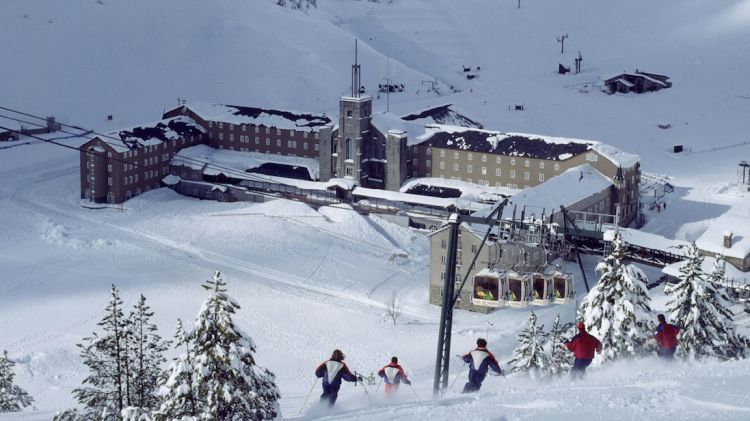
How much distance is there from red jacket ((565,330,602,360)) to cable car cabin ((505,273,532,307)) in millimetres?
24701

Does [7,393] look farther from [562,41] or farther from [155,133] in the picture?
[562,41]

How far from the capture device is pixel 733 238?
55344mm

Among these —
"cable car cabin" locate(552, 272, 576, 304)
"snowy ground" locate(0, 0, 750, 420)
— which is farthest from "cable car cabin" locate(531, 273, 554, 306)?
"snowy ground" locate(0, 0, 750, 420)

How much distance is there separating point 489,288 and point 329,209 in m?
19.7

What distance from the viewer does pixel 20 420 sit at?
29.0 metres

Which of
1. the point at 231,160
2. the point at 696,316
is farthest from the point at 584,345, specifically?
the point at 231,160

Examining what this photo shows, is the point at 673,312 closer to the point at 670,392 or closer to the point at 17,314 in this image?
the point at 670,392

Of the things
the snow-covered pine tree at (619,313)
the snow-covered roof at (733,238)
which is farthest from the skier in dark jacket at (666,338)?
the snow-covered roof at (733,238)

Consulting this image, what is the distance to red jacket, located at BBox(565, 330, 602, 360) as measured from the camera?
82.9 ft

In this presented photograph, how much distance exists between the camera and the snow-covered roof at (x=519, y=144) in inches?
2793

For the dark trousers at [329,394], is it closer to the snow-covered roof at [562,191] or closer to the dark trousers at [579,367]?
the dark trousers at [579,367]

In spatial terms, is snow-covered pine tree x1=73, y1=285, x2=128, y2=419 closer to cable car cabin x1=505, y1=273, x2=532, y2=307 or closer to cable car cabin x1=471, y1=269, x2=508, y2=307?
cable car cabin x1=505, y1=273, x2=532, y2=307

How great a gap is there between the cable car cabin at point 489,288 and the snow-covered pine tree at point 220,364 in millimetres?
27771

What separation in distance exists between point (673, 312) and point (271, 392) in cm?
1247
